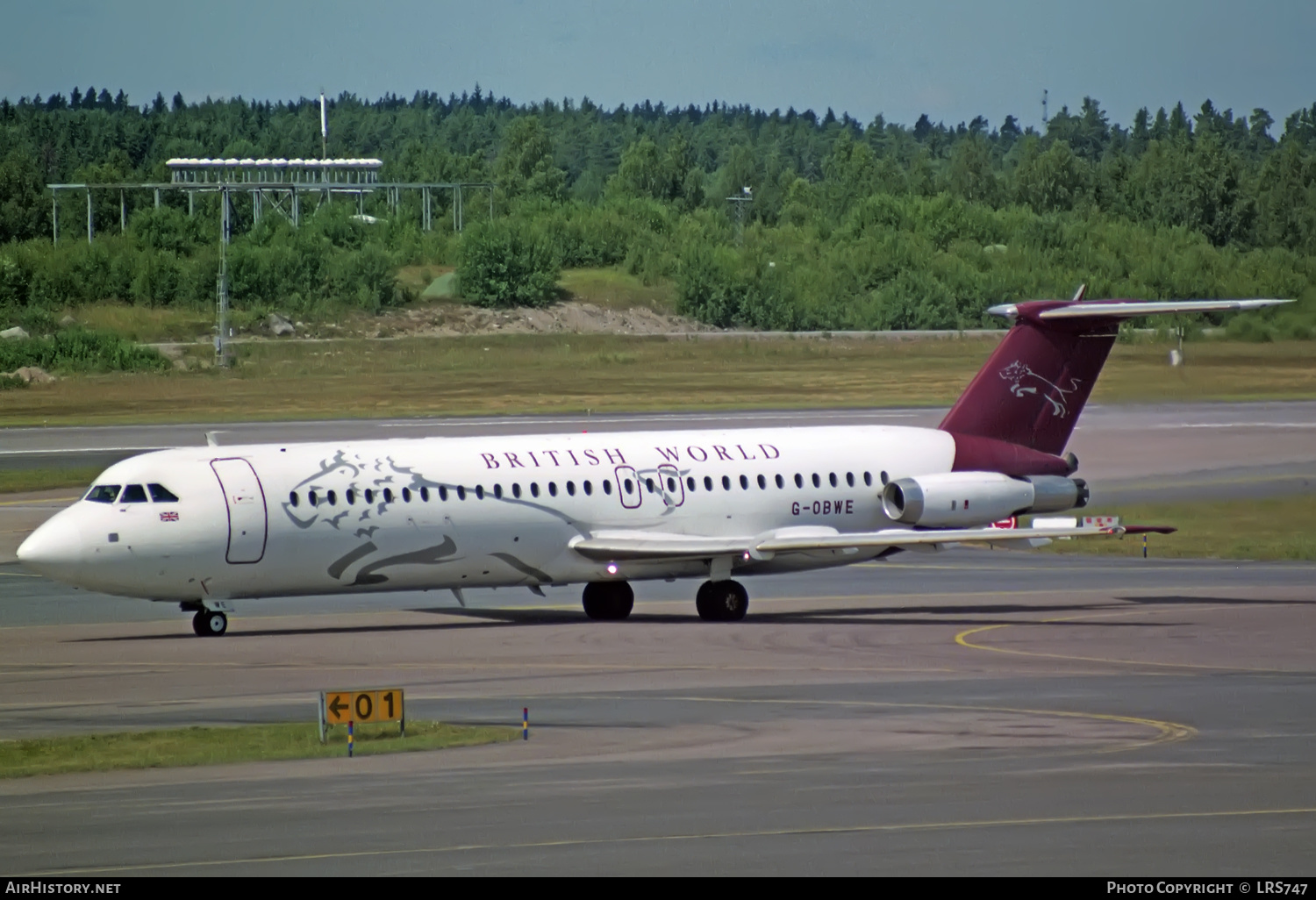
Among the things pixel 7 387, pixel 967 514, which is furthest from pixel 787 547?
pixel 7 387

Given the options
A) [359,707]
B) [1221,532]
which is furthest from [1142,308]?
[359,707]

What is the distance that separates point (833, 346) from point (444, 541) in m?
95.8

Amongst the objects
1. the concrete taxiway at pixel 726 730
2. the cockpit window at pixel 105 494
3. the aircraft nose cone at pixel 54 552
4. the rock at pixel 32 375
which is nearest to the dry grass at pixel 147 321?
the rock at pixel 32 375

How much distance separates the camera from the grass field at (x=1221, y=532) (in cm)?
5394

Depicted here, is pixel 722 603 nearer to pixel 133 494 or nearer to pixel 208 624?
pixel 208 624

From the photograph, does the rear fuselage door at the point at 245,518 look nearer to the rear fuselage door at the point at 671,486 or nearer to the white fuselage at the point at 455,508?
the white fuselage at the point at 455,508

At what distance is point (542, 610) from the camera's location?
43.4 meters

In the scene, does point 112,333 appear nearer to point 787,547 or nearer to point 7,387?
point 7,387

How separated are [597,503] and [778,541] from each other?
3.67 m

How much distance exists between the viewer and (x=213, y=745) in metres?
26.0

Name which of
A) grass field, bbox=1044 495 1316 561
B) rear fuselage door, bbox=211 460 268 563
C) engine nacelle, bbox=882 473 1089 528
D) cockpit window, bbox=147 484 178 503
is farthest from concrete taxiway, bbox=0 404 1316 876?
grass field, bbox=1044 495 1316 561

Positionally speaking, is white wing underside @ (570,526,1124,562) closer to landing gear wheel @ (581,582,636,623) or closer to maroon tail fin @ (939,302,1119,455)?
landing gear wheel @ (581,582,636,623)

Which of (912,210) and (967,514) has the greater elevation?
(912,210)

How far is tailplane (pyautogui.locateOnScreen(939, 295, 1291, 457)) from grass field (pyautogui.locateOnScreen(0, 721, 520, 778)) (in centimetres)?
1973
